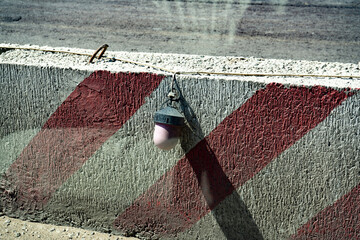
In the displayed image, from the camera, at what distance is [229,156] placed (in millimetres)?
2475

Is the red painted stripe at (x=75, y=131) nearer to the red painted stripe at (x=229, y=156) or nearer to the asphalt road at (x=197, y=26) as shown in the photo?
the red painted stripe at (x=229, y=156)

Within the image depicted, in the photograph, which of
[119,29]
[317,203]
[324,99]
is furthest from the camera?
[119,29]

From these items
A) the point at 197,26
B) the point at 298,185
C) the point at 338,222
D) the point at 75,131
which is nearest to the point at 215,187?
the point at 298,185

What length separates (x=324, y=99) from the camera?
2229 mm

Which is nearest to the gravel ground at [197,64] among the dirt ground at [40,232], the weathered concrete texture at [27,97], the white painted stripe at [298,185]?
the weathered concrete texture at [27,97]

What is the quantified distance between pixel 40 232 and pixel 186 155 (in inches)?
51.2

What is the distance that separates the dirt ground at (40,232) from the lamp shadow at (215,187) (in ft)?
2.51

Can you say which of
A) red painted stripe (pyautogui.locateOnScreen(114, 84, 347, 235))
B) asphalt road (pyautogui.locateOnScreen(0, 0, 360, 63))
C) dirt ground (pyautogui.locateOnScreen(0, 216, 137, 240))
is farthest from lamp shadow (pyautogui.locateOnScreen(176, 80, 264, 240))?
asphalt road (pyautogui.locateOnScreen(0, 0, 360, 63))

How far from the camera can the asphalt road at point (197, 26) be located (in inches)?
250

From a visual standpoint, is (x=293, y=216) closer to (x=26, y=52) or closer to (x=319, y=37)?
(x=26, y=52)

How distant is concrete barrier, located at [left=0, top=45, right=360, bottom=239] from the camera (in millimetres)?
2307

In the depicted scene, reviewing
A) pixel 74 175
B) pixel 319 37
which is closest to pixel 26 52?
pixel 74 175

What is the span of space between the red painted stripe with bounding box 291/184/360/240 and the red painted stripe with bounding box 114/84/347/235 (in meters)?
0.46

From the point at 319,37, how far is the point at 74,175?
534 cm
